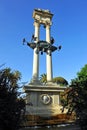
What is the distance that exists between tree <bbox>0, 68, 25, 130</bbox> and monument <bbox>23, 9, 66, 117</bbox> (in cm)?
1142

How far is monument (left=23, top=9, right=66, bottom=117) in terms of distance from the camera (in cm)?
2364

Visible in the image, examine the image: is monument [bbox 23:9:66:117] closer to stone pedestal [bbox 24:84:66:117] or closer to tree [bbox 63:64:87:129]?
stone pedestal [bbox 24:84:66:117]

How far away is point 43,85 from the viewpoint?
83.8ft

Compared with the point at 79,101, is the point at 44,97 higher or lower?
higher

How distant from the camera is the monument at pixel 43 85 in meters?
23.6

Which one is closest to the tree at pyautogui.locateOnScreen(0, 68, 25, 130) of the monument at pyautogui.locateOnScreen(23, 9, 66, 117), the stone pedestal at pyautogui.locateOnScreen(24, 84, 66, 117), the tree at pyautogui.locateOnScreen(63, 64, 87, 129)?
the tree at pyautogui.locateOnScreen(63, 64, 87, 129)

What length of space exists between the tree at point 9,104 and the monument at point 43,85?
37.5ft

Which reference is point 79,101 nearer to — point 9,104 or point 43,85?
point 9,104

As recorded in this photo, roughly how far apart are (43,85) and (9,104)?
17.2 metres

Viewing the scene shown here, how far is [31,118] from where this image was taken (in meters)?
18.9

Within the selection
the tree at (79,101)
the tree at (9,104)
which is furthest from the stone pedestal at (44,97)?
the tree at (9,104)

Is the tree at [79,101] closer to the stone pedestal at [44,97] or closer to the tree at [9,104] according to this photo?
the tree at [9,104]

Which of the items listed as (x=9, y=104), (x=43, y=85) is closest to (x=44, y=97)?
(x=43, y=85)

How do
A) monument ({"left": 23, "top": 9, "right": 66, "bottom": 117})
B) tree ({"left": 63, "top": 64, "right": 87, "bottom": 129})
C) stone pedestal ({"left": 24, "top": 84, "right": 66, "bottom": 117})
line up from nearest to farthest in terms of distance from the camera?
tree ({"left": 63, "top": 64, "right": 87, "bottom": 129})
monument ({"left": 23, "top": 9, "right": 66, "bottom": 117})
stone pedestal ({"left": 24, "top": 84, "right": 66, "bottom": 117})
